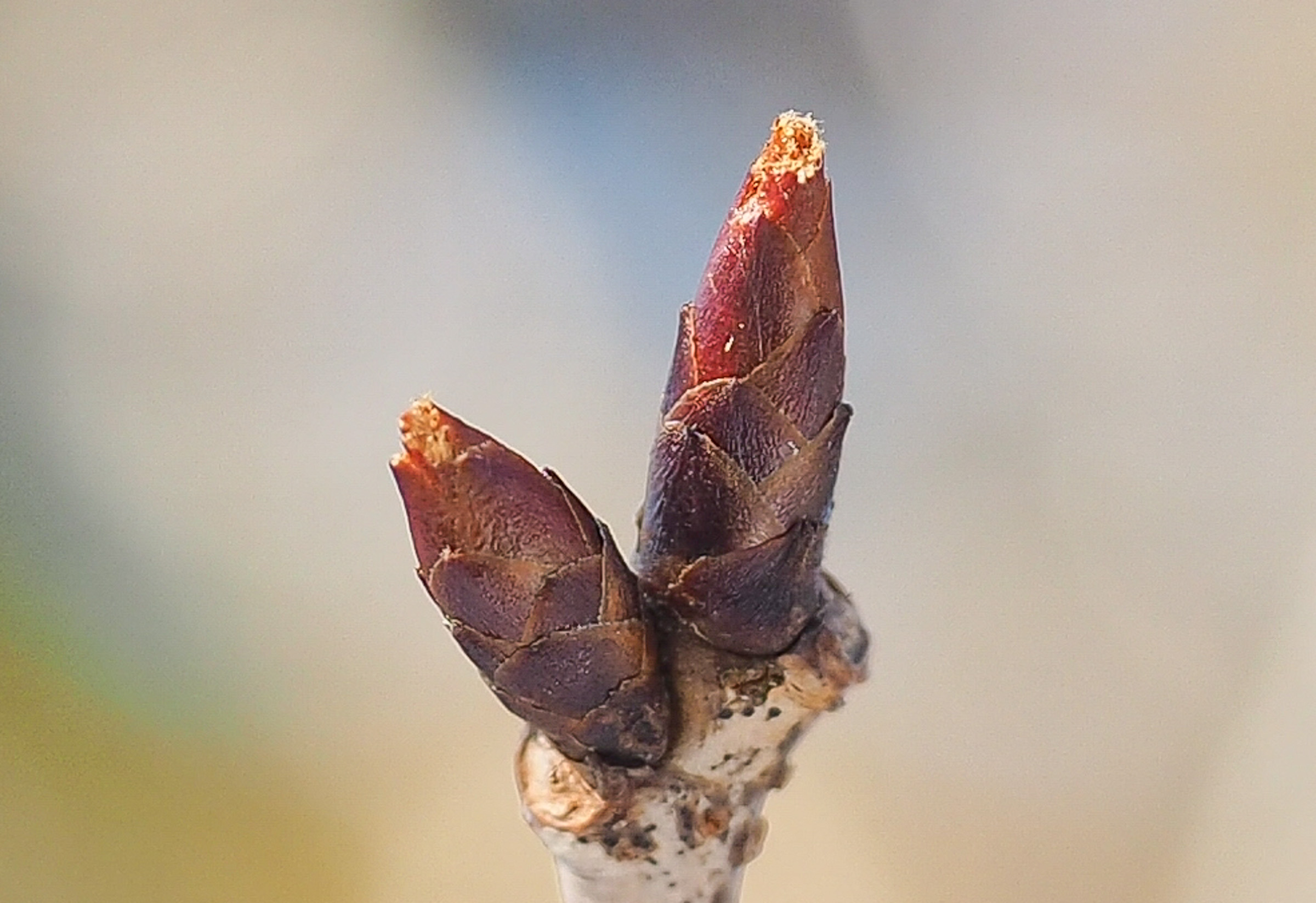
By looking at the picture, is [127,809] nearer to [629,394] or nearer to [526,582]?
[629,394]

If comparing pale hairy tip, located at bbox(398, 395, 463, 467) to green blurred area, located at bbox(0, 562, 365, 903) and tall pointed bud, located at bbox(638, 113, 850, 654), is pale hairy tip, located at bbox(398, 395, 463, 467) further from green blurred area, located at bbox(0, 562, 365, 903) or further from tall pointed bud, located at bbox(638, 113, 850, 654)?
green blurred area, located at bbox(0, 562, 365, 903)

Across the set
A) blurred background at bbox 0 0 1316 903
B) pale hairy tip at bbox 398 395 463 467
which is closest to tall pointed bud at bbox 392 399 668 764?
pale hairy tip at bbox 398 395 463 467

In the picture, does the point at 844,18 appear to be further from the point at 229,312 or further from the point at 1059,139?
→ the point at 229,312

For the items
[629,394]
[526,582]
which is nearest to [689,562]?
[526,582]

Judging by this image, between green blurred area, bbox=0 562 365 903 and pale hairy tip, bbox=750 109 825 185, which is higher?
pale hairy tip, bbox=750 109 825 185

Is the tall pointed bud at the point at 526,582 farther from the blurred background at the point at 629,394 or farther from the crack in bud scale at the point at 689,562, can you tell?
the blurred background at the point at 629,394

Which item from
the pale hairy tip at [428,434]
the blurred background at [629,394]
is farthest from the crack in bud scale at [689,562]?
the blurred background at [629,394]
